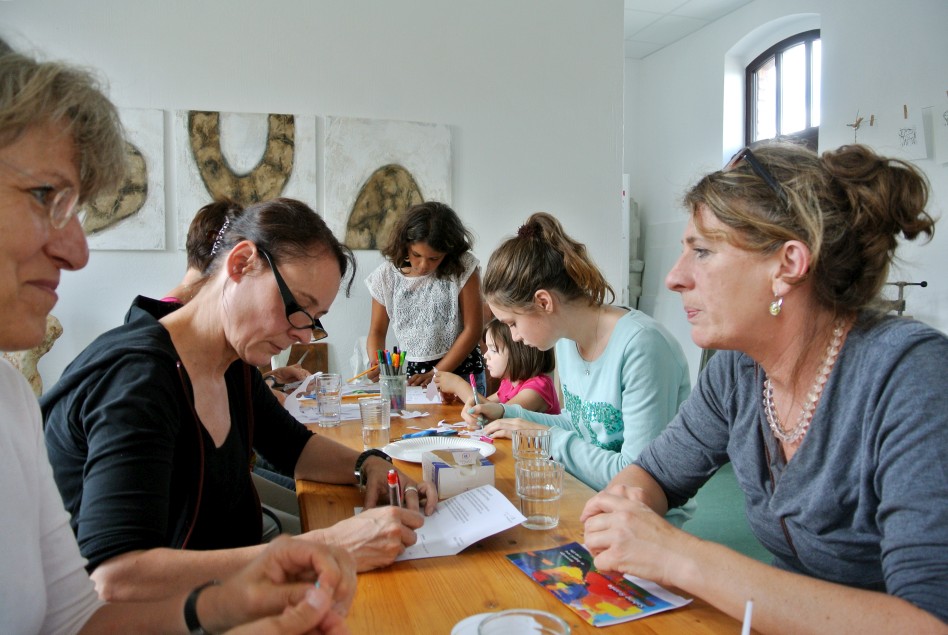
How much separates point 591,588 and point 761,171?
2.48 ft

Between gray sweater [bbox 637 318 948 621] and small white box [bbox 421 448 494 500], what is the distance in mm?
400

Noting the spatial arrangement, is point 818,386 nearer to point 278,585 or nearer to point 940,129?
point 278,585

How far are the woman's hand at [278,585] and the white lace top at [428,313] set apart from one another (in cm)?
248

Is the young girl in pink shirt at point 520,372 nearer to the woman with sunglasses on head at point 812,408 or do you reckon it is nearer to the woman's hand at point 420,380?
the woman's hand at point 420,380

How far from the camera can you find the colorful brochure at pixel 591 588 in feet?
2.98

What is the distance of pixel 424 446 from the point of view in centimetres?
182

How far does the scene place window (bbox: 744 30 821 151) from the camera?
538 cm

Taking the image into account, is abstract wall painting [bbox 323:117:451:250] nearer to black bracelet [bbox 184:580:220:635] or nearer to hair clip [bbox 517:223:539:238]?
hair clip [bbox 517:223:539:238]

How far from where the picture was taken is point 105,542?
986 millimetres

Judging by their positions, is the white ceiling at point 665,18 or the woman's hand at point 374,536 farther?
the white ceiling at point 665,18

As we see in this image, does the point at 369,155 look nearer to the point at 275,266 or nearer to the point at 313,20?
the point at 313,20

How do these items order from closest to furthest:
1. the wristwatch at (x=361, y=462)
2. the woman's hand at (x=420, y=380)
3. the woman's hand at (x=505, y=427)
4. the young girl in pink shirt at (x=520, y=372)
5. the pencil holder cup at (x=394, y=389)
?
the wristwatch at (x=361, y=462) → the woman's hand at (x=505, y=427) → the pencil holder cup at (x=394, y=389) → the young girl in pink shirt at (x=520, y=372) → the woman's hand at (x=420, y=380)

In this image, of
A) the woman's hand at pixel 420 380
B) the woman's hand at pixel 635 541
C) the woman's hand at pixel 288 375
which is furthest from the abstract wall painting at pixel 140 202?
the woman's hand at pixel 635 541

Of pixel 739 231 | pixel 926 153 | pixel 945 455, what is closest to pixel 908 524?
pixel 945 455
